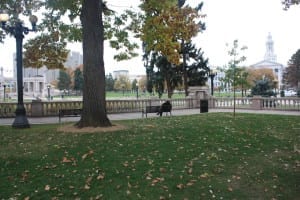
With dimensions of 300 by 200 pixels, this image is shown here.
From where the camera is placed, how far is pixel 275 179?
7.59 m

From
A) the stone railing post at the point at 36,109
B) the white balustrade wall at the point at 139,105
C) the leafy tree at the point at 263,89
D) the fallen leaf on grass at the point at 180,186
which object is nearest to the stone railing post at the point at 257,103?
the white balustrade wall at the point at 139,105

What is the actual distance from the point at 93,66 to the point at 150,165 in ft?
21.0

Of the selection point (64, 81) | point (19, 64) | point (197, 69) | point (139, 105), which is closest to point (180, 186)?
point (19, 64)

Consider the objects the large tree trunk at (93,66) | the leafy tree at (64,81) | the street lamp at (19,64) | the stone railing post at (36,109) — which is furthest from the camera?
the leafy tree at (64,81)

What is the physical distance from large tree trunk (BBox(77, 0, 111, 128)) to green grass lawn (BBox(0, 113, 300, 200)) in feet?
5.94

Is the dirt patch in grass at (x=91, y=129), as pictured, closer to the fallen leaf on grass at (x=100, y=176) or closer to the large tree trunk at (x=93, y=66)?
the large tree trunk at (x=93, y=66)

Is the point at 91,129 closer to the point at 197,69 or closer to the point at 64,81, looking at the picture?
the point at 197,69

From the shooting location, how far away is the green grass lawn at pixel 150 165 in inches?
263

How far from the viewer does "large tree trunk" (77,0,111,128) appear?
1316 cm

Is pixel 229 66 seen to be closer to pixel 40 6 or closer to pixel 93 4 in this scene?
pixel 93 4

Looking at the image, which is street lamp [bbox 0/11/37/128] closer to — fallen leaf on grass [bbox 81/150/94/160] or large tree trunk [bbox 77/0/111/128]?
large tree trunk [bbox 77/0/111/128]

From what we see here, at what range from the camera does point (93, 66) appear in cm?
1330

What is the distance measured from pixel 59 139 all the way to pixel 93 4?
229 inches

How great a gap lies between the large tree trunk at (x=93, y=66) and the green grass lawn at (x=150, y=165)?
1811 millimetres
